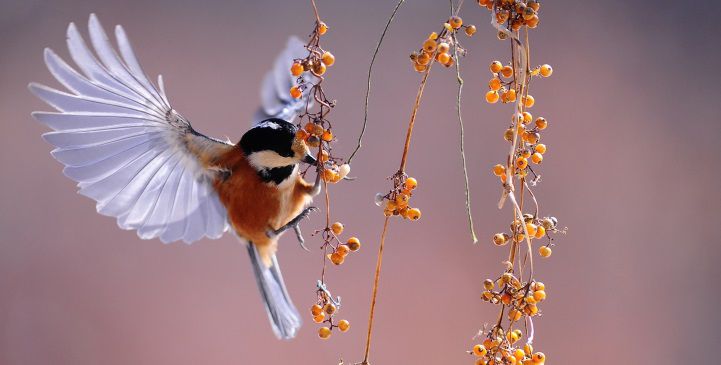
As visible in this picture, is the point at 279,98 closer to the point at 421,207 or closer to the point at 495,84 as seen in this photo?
the point at 495,84

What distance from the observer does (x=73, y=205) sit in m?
2.45

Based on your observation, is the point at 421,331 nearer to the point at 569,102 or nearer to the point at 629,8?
the point at 569,102

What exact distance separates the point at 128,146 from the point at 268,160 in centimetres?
23

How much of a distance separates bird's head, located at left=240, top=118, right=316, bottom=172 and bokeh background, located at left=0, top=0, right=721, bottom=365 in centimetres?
108

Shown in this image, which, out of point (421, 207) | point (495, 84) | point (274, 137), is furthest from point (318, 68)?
point (421, 207)

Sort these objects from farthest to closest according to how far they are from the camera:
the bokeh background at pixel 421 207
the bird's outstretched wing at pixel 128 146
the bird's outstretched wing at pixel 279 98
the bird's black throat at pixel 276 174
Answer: the bokeh background at pixel 421 207, the bird's outstretched wing at pixel 279 98, the bird's black throat at pixel 276 174, the bird's outstretched wing at pixel 128 146

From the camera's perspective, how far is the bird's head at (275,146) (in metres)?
1.12

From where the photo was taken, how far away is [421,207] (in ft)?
7.78

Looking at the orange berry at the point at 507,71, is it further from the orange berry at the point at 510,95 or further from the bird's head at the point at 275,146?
the bird's head at the point at 275,146

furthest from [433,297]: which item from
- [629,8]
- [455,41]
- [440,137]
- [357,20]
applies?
[455,41]

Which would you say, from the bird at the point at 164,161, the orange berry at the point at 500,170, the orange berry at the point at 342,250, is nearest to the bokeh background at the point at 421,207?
the bird at the point at 164,161

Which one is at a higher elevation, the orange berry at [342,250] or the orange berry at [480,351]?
the orange berry at [342,250]

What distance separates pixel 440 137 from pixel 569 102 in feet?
1.45

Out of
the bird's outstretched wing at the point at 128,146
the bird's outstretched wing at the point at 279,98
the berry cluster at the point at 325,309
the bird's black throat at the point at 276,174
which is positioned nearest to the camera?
the berry cluster at the point at 325,309
